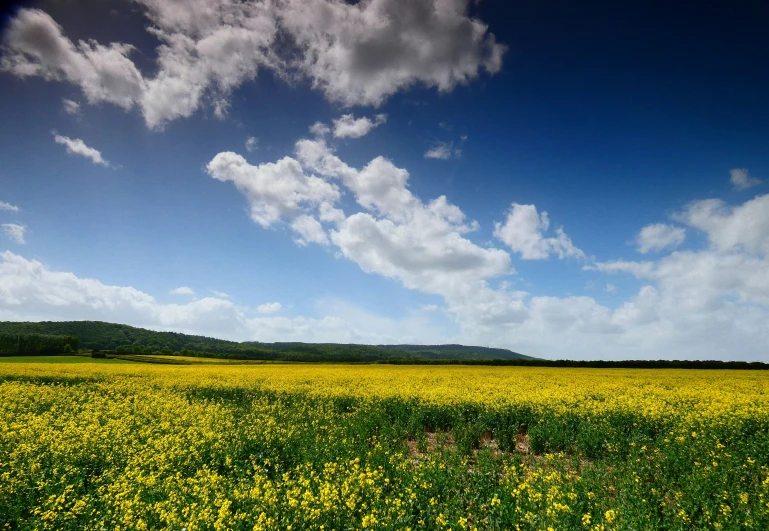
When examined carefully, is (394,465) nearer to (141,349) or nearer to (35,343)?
(141,349)

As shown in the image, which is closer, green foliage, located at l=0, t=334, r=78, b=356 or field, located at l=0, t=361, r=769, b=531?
field, located at l=0, t=361, r=769, b=531

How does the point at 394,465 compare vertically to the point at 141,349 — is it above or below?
above

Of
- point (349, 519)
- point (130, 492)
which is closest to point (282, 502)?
point (349, 519)

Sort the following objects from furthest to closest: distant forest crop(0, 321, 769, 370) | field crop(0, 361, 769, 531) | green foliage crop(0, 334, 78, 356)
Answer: green foliage crop(0, 334, 78, 356) → distant forest crop(0, 321, 769, 370) → field crop(0, 361, 769, 531)

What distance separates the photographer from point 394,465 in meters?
8.17

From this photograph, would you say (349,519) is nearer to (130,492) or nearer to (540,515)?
(540,515)

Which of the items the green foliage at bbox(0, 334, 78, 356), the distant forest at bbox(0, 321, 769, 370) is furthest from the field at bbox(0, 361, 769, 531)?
the green foliage at bbox(0, 334, 78, 356)

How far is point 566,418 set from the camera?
500 inches

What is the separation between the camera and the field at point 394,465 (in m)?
5.98

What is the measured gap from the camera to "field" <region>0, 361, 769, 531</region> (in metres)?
5.98

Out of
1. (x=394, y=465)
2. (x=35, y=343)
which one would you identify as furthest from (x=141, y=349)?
(x=394, y=465)

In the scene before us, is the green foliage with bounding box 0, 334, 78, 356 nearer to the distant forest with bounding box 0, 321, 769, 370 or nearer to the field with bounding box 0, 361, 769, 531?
the distant forest with bounding box 0, 321, 769, 370

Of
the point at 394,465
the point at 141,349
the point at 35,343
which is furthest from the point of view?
the point at 141,349

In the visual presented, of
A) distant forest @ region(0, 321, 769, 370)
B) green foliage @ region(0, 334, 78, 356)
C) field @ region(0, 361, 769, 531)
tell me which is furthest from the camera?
green foliage @ region(0, 334, 78, 356)
